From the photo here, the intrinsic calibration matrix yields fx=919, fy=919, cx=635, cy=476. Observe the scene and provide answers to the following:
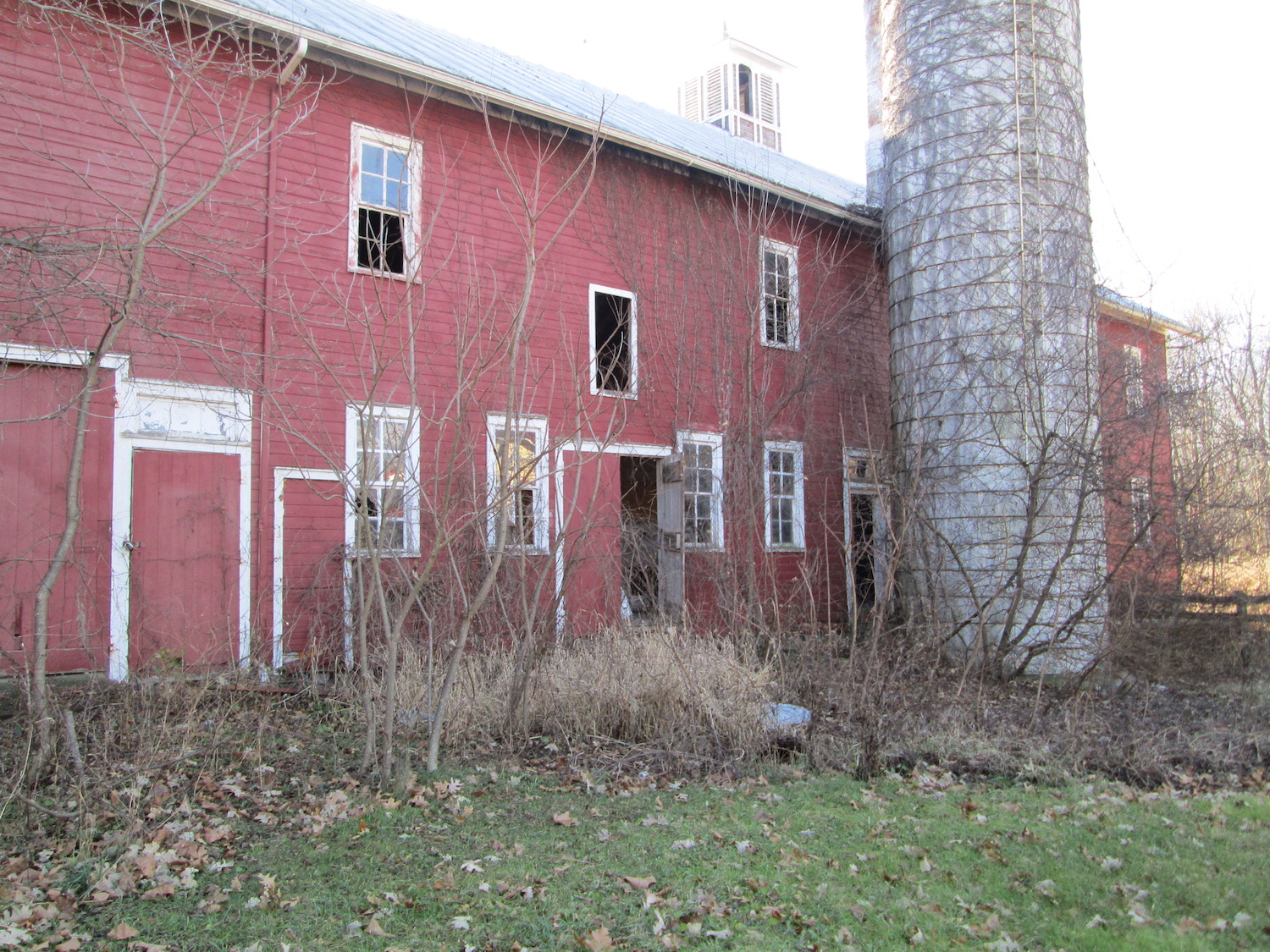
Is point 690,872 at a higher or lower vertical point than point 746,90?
lower

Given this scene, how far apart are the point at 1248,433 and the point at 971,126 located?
7.01 meters

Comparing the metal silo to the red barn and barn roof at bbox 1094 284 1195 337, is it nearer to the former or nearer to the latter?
barn roof at bbox 1094 284 1195 337

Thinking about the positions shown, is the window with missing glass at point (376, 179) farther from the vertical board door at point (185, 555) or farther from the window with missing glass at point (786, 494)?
the window with missing glass at point (786, 494)

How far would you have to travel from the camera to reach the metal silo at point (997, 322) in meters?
9.23

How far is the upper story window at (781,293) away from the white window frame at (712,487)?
1.62 m

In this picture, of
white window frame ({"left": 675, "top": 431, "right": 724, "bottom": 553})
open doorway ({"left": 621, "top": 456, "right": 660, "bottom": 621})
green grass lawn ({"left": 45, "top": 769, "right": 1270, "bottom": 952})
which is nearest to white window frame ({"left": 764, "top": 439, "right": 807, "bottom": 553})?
white window frame ({"left": 675, "top": 431, "right": 724, "bottom": 553})

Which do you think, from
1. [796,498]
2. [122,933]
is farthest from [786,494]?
[122,933]

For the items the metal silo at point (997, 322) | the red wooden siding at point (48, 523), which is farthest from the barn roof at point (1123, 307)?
the red wooden siding at point (48, 523)

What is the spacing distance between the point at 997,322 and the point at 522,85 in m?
6.18

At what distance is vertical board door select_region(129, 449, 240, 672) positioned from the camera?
26.1 feet

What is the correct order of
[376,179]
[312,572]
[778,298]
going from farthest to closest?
[778,298], [376,179], [312,572]

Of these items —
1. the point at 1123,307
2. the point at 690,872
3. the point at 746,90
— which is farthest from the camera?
the point at 746,90

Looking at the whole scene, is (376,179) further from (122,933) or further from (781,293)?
(122,933)

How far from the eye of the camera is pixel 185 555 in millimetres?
8188
